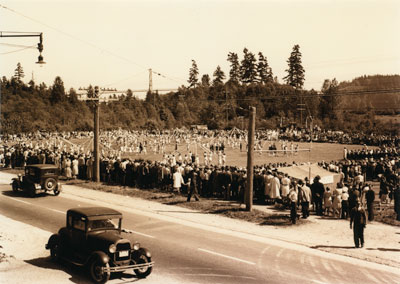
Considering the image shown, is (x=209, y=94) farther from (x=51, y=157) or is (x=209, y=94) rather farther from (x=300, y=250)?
(x=300, y=250)

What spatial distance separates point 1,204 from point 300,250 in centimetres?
1622

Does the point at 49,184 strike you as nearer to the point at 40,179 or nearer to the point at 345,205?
the point at 40,179

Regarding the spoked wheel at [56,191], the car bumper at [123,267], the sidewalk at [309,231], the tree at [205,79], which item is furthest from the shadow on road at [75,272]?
the tree at [205,79]

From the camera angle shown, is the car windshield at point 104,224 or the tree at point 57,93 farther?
the tree at point 57,93

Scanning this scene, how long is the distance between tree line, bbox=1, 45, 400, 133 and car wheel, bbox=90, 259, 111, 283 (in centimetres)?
8562

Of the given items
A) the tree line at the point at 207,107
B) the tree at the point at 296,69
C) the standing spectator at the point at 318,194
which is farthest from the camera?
the tree at the point at 296,69

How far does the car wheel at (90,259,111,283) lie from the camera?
10.7 meters

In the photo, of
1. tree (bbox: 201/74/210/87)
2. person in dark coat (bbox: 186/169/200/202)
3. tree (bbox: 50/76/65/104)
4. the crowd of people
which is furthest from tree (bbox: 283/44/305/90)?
Result: person in dark coat (bbox: 186/169/200/202)

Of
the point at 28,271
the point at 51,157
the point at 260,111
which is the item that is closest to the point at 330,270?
the point at 28,271

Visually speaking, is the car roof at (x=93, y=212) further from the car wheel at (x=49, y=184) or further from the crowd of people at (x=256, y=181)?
the car wheel at (x=49, y=184)

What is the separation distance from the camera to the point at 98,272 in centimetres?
1088

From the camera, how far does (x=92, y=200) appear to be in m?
24.3

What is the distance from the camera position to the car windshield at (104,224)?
1189 centimetres

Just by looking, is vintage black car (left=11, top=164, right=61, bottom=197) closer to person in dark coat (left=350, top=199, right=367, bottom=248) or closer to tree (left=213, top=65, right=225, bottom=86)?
person in dark coat (left=350, top=199, right=367, bottom=248)
